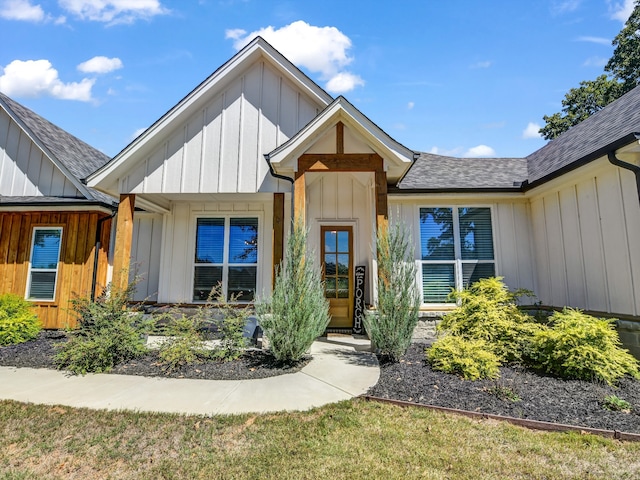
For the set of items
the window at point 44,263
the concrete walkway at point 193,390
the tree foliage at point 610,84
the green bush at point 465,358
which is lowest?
the concrete walkway at point 193,390

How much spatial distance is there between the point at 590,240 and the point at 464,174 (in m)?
3.25

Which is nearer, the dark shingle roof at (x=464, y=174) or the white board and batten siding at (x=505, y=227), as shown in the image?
the white board and batten siding at (x=505, y=227)

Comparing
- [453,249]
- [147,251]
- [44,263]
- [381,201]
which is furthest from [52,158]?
[453,249]

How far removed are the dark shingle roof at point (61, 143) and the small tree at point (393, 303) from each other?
8.05m

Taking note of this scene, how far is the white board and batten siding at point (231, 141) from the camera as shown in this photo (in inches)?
292

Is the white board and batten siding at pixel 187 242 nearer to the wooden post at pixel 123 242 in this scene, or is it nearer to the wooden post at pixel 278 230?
the wooden post at pixel 278 230

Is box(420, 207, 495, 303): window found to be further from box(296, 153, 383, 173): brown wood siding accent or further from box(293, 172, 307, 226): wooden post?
box(293, 172, 307, 226): wooden post

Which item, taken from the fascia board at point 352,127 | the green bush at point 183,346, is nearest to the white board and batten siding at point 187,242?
the fascia board at point 352,127

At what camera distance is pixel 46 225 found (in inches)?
337

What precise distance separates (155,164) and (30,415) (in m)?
5.33

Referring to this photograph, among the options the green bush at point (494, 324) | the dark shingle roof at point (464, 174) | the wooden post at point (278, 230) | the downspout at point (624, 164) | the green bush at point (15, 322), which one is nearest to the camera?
the downspout at point (624, 164)

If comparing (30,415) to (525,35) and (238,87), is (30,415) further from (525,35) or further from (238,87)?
(525,35)

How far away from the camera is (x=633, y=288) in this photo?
528 centimetres

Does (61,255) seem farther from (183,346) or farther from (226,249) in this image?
(183,346)
